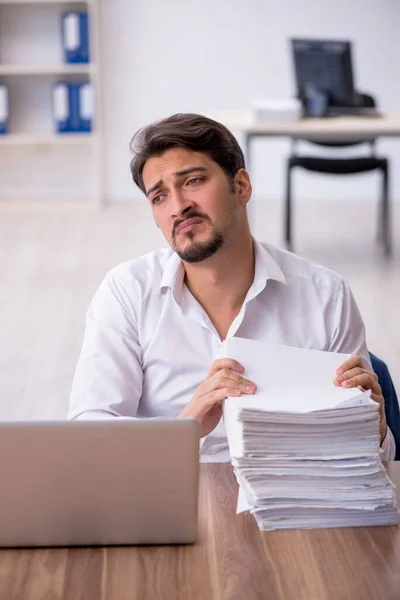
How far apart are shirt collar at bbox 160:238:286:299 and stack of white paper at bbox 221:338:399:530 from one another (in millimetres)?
563

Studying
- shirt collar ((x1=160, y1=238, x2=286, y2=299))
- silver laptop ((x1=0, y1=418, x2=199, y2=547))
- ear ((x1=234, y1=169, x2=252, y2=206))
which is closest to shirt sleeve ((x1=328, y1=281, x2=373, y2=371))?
shirt collar ((x1=160, y1=238, x2=286, y2=299))

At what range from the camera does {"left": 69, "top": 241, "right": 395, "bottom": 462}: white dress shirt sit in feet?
5.93

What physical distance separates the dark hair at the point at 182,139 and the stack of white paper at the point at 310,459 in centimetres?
63

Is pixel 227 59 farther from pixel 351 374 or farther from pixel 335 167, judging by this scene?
pixel 351 374

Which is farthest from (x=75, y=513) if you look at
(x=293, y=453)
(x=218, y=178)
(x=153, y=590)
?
(x=218, y=178)

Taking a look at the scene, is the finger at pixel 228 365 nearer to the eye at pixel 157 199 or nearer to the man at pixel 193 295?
the man at pixel 193 295

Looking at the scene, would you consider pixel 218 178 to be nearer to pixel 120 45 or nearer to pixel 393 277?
pixel 393 277

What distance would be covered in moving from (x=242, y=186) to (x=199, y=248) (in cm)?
23

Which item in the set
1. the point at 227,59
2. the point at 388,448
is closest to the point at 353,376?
the point at 388,448

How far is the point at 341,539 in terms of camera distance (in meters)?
1.23

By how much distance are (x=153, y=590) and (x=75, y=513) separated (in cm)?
14

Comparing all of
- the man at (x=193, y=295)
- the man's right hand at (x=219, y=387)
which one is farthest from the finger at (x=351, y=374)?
the man at (x=193, y=295)

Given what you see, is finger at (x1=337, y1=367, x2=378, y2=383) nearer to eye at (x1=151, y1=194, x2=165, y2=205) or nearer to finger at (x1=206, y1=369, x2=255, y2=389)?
finger at (x1=206, y1=369, x2=255, y2=389)

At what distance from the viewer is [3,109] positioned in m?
6.75
